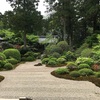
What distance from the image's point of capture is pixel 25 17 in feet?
100

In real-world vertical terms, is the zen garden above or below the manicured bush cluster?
above

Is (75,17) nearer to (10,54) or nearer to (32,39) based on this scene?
(32,39)

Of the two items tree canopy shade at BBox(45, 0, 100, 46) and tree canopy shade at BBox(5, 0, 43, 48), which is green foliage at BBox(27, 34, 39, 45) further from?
tree canopy shade at BBox(5, 0, 43, 48)

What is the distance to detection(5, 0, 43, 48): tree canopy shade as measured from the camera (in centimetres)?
3034

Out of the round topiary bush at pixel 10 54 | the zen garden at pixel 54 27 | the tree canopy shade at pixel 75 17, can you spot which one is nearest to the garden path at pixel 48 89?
the zen garden at pixel 54 27

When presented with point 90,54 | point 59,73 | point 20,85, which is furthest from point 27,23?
point 20,85

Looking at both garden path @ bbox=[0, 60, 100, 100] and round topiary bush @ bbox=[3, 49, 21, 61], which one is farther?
round topiary bush @ bbox=[3, 49, 21, 61]

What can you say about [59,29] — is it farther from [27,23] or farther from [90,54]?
[90,54]

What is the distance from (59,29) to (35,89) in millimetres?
25523

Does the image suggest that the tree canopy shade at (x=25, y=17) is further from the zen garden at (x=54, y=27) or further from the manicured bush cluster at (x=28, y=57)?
the manicured bush cluster at (x=28, y=57)

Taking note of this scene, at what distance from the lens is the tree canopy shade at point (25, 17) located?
3034 cm

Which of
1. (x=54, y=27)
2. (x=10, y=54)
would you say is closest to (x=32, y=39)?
(x=54, y=27)

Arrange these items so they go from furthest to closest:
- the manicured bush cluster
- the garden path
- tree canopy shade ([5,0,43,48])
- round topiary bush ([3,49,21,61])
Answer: tree canopy shade ([5,0,43,48]) < the manicured bush cluster < round topiary bush ([3,49,21,61]) < the garden path

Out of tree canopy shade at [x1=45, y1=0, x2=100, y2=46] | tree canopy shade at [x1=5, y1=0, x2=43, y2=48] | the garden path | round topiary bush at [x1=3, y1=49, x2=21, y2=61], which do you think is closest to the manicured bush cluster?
round topiary bush at [x1=3, y1=49, x2=21, y2=61]
